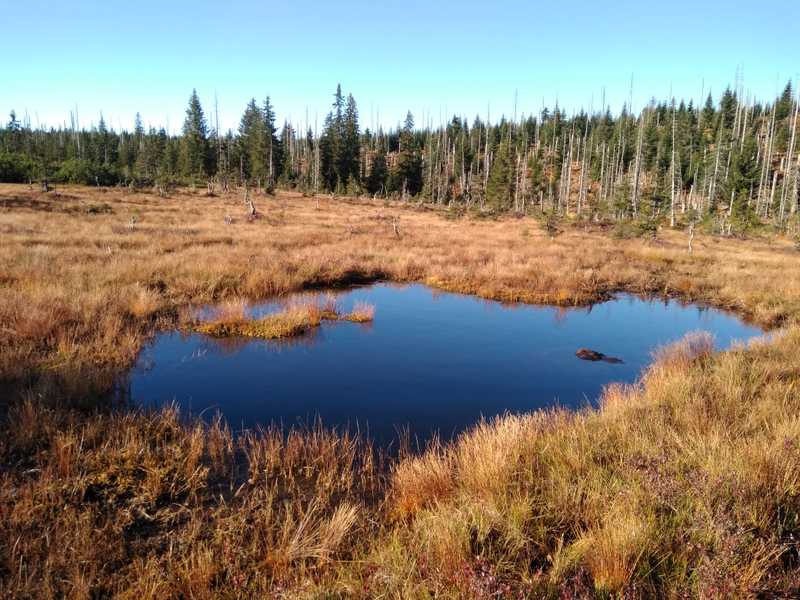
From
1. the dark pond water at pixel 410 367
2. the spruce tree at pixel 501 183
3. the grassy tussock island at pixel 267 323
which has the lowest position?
the dark pond water at pixel 410 367

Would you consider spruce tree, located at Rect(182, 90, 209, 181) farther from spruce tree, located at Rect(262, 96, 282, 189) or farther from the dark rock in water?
the dark rock in water

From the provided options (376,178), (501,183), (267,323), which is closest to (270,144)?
(376,178)

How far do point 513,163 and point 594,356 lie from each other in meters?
66.6

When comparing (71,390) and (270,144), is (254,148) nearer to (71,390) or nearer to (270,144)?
(270,144)

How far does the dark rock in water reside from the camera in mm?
10398

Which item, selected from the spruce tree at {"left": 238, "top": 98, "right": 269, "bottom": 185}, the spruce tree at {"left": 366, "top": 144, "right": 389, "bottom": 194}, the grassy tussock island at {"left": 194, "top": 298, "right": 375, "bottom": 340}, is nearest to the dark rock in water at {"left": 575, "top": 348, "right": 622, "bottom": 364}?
the grassy tussock island at {"left": 194, "top": 298, "right": 375, "bottom": 340}

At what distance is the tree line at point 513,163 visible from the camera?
176 ft

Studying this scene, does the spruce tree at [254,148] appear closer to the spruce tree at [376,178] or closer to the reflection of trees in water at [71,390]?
the spruce tree at [376,178]

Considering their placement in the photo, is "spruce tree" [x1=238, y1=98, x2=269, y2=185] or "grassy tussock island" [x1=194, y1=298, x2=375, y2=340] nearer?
"grassy tussock island" [x1=194, y1=298, x2=375, y2=340]

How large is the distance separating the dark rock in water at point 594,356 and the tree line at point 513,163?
41711mm

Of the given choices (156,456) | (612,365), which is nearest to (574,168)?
(612,365)

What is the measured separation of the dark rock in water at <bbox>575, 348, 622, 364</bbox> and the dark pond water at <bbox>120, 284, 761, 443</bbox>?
6.7 inches

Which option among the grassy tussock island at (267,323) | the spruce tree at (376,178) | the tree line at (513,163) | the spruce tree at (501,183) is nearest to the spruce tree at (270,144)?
the tree line at (513,163)

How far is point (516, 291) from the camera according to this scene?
643 inches
